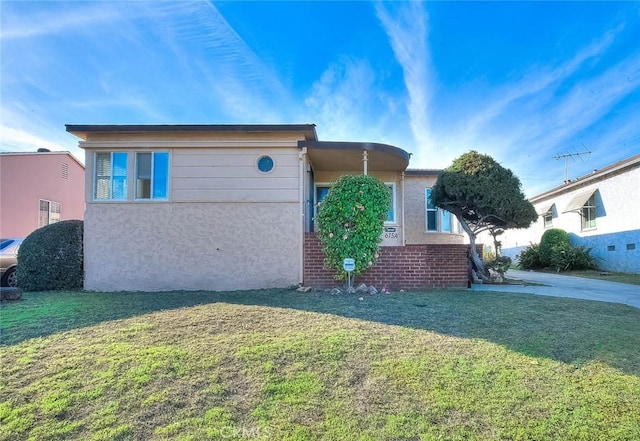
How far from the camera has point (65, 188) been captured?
1897cm

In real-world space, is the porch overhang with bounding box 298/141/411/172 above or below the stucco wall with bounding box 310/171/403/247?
above

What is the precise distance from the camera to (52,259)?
8.88m

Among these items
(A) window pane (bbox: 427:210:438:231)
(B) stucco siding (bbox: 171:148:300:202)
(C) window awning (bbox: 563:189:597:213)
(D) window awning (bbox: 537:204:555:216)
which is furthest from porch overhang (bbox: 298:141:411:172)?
(D) window awning (bbox: 537:204:555:216)

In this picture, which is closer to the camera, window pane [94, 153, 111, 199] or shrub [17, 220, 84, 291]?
shrub [17, 220, 84, 291]

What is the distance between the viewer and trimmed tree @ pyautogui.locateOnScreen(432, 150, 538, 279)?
34.4 feet

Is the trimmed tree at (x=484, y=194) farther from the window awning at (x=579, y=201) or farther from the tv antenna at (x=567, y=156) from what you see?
the tv antenna at (x=567, y=156)

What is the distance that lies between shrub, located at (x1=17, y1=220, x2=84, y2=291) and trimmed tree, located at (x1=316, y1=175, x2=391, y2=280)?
6.18 metres

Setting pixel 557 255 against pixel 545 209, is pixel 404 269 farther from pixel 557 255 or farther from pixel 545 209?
pixel 545 209

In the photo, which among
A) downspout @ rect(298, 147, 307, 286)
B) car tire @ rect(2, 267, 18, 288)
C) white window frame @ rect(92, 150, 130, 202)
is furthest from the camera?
car tire @ rect(2, 267, 18, 288)

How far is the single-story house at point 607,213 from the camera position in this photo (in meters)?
14.3

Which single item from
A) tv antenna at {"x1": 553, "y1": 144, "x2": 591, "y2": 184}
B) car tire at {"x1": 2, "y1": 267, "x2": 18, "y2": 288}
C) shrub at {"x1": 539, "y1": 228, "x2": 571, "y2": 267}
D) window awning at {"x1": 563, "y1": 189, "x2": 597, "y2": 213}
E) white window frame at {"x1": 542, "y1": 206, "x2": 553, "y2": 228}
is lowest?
car tire at {"x1": 2, "y1": 267, "x2": 18, "y2": 288}

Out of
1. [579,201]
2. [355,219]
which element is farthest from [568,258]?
[355,219]

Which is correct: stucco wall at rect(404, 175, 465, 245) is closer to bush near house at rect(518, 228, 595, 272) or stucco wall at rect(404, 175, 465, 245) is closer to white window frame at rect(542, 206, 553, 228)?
bush near house at rect(518, 228, 595, 272)

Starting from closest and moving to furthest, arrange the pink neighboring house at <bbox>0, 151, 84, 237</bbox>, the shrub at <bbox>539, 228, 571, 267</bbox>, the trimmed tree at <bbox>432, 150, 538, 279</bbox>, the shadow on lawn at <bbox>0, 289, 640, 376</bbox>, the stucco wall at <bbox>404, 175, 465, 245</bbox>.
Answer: the shadow on lawn at <bbox>0, 289, 640, 376</bbox>
the trimmed tree at <bbox>432, 150, 538, 279</bbox>
the stucco wall at <bbox>404, 175, 465, 245</bbox>
the pink neighboring house at <bbox>0, 151, 84, 237</bbox>
the shrub at <bbox>539, 228, 571, 267</bbox>
